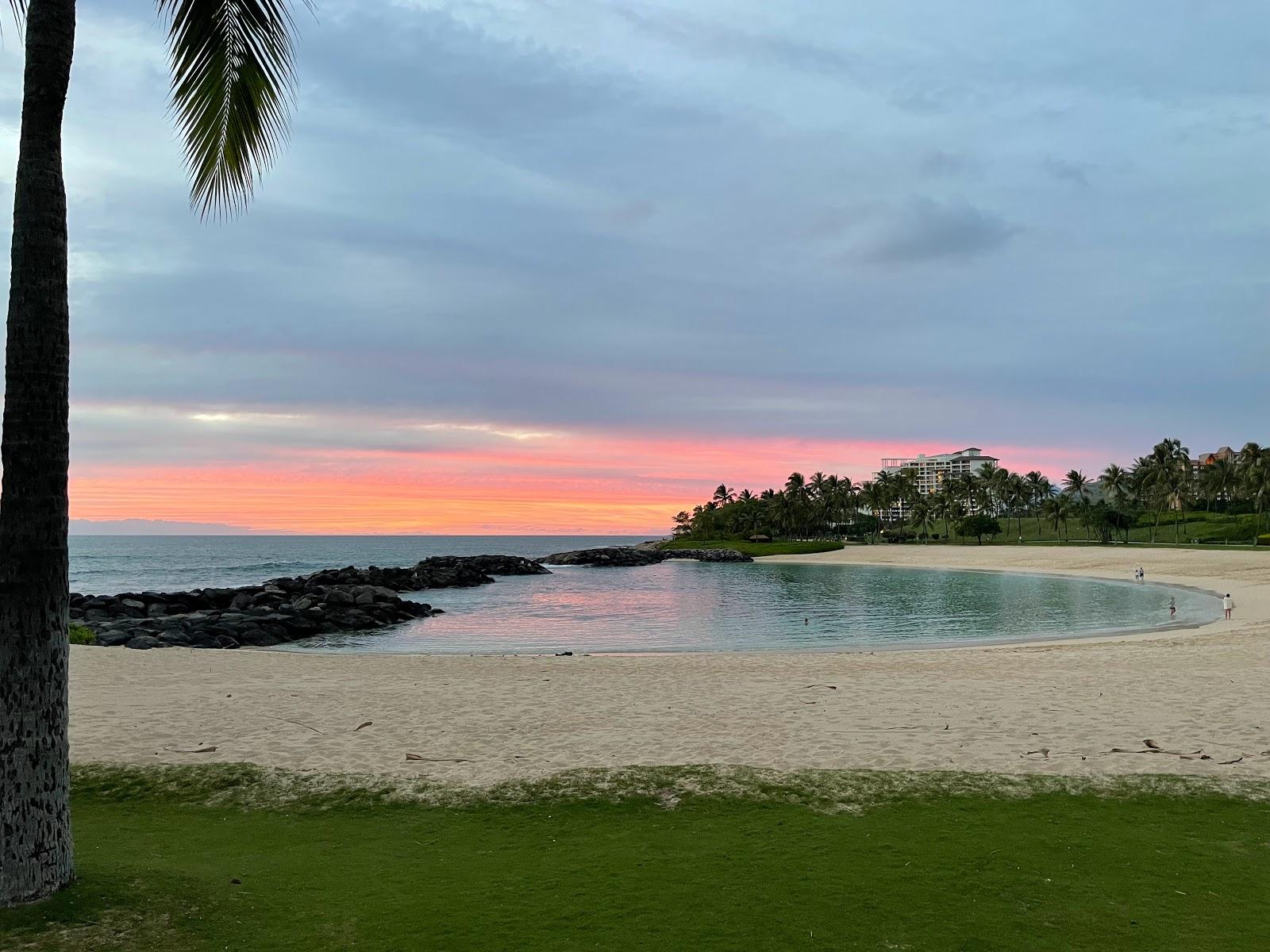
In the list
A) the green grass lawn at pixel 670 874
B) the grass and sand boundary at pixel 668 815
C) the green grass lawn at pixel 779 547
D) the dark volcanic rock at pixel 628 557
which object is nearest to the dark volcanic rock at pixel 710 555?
the dark volcanic rock at pixel 628 557

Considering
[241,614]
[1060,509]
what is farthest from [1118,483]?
[241,614]

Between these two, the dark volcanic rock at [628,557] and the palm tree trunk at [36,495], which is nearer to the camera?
the palm tree trunk at [36,495]

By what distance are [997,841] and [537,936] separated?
431cm

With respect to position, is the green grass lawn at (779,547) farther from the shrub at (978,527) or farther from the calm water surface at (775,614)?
the calm water surface at (775,614)

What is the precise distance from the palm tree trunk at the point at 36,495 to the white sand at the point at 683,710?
493 cm

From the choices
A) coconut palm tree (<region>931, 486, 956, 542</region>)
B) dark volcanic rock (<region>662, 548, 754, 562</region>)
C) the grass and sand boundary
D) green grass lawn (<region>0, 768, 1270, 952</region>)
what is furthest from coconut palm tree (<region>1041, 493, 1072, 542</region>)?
green grass lawn (<region>0, 768, 1270, 952</region>)

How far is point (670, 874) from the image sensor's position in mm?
6730

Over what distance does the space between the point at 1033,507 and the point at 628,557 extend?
305 feet

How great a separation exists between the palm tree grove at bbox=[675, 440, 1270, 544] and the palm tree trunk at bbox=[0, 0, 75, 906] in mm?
111018

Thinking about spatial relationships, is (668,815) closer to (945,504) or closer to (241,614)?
(241,614)

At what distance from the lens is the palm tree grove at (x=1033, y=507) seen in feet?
379

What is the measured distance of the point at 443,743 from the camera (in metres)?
12.0

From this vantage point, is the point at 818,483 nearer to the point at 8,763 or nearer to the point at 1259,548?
the point at 1259,548

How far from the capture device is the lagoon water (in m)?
33.1
